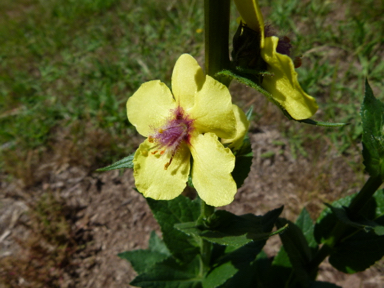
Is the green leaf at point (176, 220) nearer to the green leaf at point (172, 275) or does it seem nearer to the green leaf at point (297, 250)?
the green leaf at point (172, 275)

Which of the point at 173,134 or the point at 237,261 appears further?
the point at 237,261

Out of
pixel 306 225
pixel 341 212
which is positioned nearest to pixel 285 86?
pixel 341 212

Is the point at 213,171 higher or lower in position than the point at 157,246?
higher

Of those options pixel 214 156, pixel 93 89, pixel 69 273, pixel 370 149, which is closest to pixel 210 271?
pixel 214 156

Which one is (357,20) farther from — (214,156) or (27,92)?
(27,92)

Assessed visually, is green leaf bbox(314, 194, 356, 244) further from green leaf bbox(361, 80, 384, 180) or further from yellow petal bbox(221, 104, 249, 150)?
yellow petal bbox(221, 104, 249, 150)

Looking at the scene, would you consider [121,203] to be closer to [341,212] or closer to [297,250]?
Result: [297,250]
